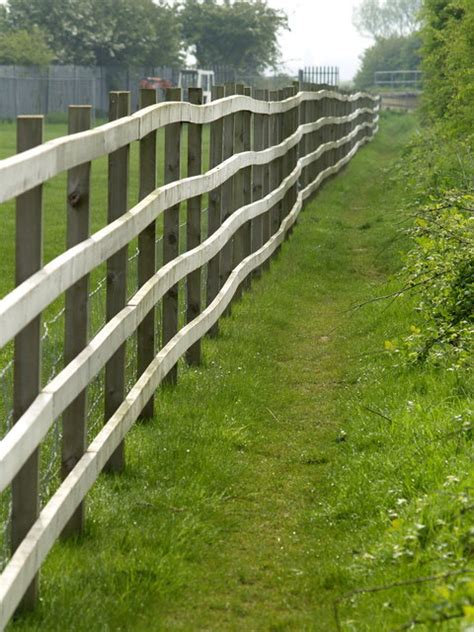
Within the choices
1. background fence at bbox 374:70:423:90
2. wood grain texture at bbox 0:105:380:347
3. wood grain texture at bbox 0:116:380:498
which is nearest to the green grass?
wood grain texture at bbox 0:116:380:498

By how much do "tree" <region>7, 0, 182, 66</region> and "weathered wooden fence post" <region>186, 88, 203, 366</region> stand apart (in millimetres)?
63164

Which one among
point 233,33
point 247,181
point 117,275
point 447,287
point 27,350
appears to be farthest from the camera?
point 233,33

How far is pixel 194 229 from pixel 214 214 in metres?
0.88

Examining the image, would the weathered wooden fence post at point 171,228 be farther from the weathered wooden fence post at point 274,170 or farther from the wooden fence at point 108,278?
the weathered wooden fence post at point 274,170

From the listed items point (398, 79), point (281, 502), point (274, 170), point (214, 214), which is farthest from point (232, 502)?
point (398, 79)

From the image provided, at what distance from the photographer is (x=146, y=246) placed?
6.97m

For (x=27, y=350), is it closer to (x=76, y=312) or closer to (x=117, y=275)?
(x=76, y=312)

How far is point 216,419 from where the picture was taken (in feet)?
24.7

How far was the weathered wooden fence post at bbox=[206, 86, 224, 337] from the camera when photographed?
9.69m

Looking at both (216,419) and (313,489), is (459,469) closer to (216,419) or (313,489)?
(313,489)

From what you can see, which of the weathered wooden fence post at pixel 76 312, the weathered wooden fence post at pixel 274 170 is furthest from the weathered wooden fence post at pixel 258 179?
the weathered wooden fence post at pixel 76 312

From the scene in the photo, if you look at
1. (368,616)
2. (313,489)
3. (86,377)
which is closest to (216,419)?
(313,489)

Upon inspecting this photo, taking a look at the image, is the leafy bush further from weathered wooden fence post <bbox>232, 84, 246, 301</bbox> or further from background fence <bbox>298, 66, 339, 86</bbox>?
background fence <bbox>298, 66, 339, 86</bbox>

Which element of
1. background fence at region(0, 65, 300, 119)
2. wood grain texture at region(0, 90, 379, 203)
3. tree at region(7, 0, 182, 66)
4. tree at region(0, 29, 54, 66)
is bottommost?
wood grain texture at region(0, 90, 379, 203)
